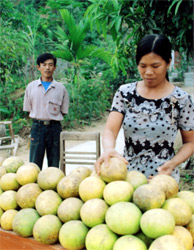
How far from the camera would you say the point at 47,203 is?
1412mm

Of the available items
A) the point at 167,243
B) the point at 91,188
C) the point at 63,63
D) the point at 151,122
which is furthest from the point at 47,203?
the point at 63,63

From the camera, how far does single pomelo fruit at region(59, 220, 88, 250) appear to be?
4.06 feet

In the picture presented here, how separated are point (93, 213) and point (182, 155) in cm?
69

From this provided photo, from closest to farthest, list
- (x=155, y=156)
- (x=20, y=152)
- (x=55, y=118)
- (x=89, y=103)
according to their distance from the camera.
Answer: (x=155, y=156)
(x=55, y=118)
(x=20, y=152)
(x=89, y=103)

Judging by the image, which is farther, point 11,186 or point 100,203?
point 11,186

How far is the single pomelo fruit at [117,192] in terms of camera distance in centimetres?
128

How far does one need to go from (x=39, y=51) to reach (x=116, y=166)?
29.5 ft

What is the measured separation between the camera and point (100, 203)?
130cm

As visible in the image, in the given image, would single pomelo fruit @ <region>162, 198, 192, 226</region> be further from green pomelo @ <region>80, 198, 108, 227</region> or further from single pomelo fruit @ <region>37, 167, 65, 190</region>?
A: single pomelo fruit @ <region>37, 167, 65, 190</region>

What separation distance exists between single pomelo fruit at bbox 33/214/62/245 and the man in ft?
8.23

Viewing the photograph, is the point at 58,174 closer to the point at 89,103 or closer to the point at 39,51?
the point at 89,103

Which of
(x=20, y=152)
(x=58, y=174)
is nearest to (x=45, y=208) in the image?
(x=58, y=174)

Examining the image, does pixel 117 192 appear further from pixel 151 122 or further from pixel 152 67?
pixel 152 67

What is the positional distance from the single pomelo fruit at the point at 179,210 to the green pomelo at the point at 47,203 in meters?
0.52
